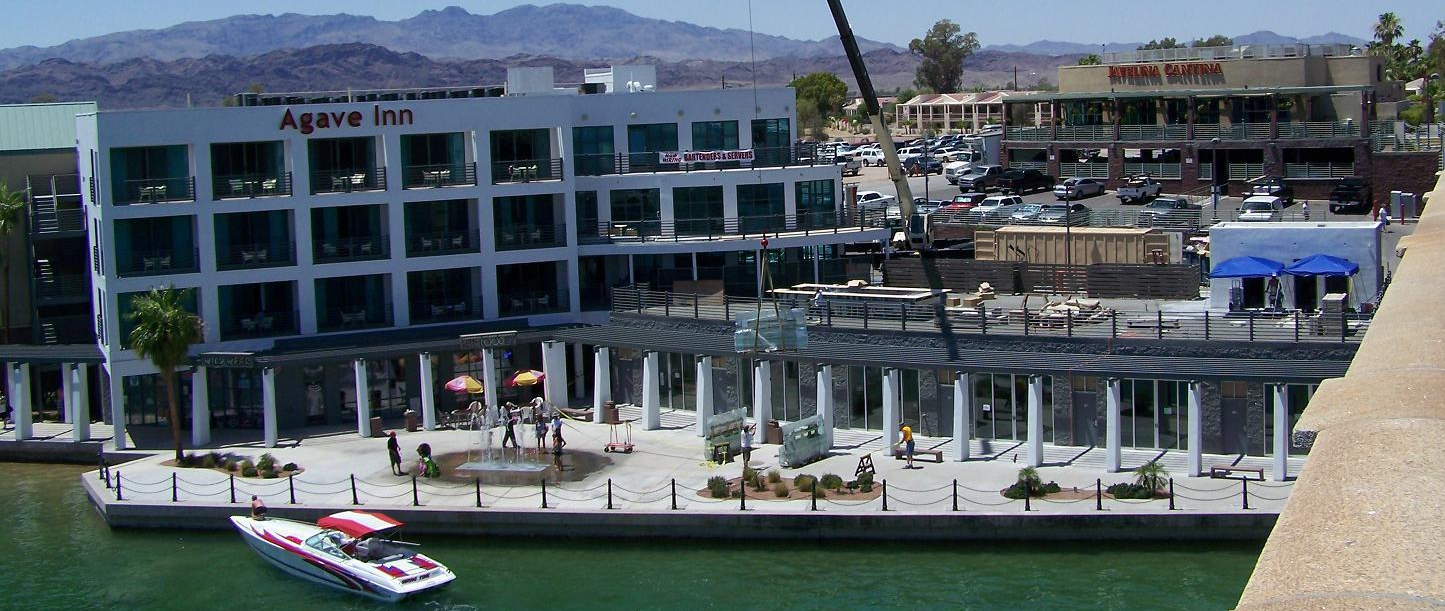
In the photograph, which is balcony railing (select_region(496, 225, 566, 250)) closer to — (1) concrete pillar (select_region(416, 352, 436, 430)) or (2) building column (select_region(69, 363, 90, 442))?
(1) concrete pillar (select_region(416, 352, 436, 430))

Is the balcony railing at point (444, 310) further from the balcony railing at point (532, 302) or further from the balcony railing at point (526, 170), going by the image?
the balcony railing at point (526, 170)

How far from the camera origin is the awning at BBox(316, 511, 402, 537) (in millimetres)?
35688

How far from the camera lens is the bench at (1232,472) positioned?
38188mm

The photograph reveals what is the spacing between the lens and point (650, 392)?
4797 centimetres

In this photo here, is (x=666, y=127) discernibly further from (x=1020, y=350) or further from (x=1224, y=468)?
(x=1224, y=468)

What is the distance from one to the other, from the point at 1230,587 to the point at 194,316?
29015 millimetres

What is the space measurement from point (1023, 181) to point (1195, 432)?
170ft

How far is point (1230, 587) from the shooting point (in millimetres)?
33000

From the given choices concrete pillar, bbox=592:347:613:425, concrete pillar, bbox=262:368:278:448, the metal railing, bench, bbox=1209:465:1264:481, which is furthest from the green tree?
bench, bbox=1209:465:1264:481

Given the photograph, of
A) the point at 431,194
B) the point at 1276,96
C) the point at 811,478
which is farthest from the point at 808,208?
the point at 1276,96

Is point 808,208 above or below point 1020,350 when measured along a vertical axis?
above

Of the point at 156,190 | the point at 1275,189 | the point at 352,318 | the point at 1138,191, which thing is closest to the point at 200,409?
the point at 352,318

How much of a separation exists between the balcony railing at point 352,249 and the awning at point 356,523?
54.9ft

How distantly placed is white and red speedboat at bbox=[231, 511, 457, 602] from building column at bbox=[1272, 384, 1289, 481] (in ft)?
60.1
